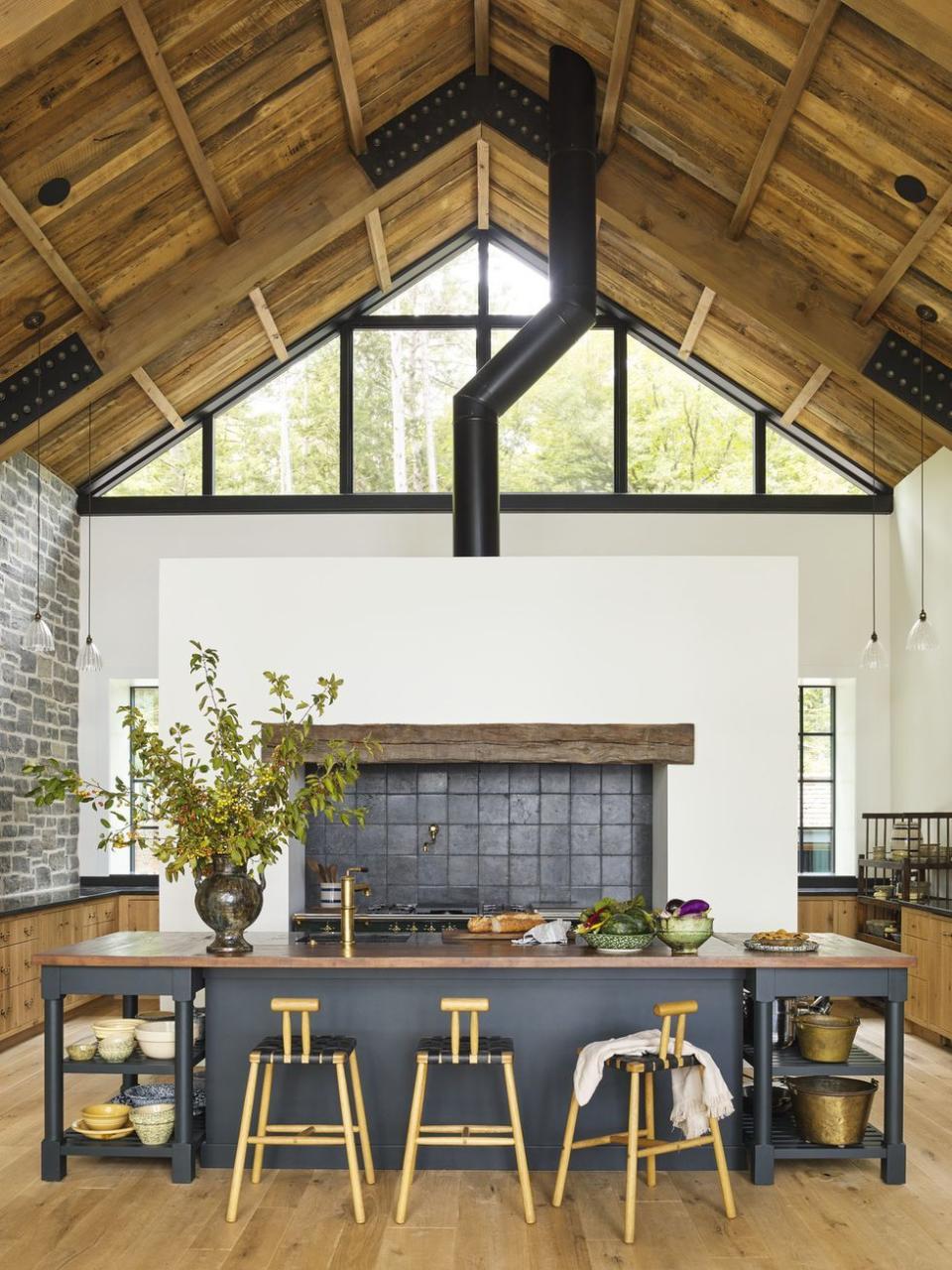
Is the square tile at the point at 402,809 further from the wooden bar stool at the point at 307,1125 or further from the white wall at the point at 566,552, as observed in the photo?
the white wall at the point at 566,552

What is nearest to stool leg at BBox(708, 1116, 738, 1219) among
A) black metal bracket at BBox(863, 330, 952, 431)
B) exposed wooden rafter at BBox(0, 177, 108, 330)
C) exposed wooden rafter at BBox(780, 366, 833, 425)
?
black metal bracket at BBox(863, 330, 952, 431)

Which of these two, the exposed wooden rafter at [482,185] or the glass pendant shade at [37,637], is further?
the exposed wooden rafter at [482,185]

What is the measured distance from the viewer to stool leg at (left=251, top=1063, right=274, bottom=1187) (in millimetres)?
4555

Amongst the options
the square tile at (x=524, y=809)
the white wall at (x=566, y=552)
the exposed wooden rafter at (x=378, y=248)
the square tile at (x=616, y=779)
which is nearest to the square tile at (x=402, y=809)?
the square tile at (x=524, y=809)

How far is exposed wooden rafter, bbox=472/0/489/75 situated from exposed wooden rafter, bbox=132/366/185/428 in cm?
281

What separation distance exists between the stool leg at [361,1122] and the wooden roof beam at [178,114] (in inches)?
174

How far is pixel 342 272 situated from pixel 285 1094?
19.1ft

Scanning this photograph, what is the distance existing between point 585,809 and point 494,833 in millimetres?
519

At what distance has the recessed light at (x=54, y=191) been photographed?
614 centimetres

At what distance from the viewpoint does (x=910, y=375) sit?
7.20 m

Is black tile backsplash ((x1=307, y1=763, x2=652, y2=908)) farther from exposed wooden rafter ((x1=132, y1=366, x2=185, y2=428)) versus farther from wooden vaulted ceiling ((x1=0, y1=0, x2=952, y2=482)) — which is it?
exposed wooden rafter ((x1=132, y1=366, x2=185, y2=428))

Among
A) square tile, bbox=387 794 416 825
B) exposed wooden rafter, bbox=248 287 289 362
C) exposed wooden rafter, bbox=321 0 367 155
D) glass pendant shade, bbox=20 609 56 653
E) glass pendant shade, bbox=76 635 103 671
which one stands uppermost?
→ exposed wooden rafter, bbox=321 0 367 155

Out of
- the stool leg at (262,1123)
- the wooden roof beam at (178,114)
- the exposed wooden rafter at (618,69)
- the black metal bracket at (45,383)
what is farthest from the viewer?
the black metal bracket at (45,383)

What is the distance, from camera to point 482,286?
31.7 feet
